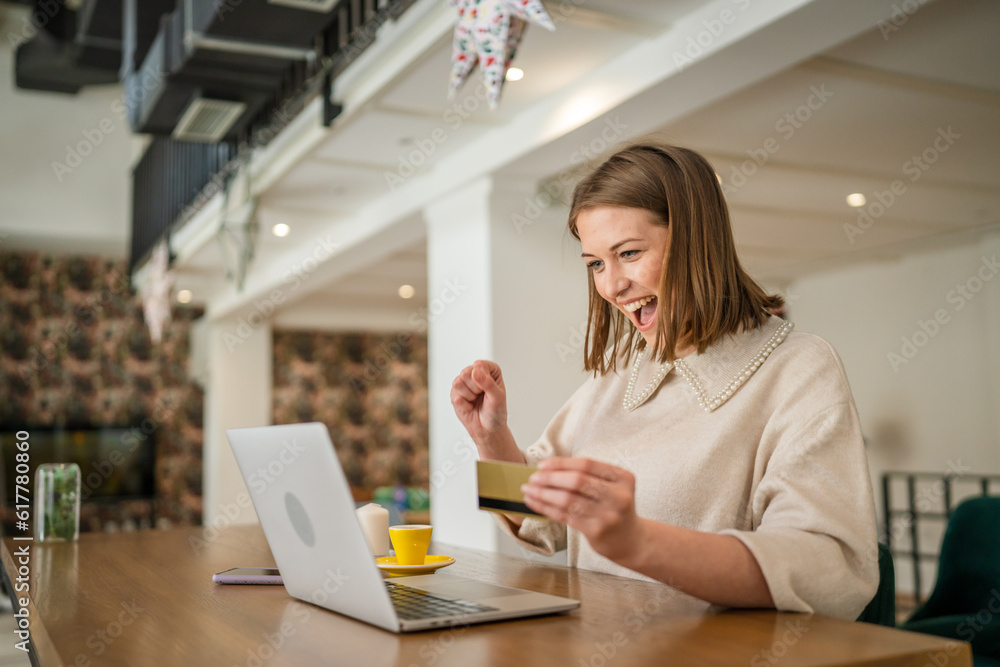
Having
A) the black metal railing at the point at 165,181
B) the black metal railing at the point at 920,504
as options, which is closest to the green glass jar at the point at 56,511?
the black metal railing at the point at 165,181

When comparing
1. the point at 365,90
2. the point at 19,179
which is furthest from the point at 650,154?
the point at 19,179

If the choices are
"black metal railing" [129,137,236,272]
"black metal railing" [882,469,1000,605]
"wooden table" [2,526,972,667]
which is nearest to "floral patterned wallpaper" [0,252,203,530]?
"black metal railing" [129,137,236,272]

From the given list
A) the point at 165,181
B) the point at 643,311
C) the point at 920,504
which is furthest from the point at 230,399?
the point at 643,311

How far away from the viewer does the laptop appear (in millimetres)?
867

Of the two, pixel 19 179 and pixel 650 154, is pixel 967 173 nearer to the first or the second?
pixel 650 154

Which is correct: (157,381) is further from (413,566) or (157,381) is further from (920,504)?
(413,566)

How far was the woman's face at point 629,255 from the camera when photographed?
4.26 feet

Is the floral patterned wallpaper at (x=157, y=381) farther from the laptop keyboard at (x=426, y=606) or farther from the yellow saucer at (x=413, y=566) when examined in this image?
the laptop keyboard at (x=426, y=606)

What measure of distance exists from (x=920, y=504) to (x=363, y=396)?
5397 mm

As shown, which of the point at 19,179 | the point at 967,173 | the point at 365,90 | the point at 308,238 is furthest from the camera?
the point at 19,179

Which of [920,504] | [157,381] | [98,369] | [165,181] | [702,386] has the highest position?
[165,181]

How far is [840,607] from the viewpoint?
99 centimetres

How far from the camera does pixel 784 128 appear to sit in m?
3.44

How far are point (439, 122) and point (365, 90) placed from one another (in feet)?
1.22
